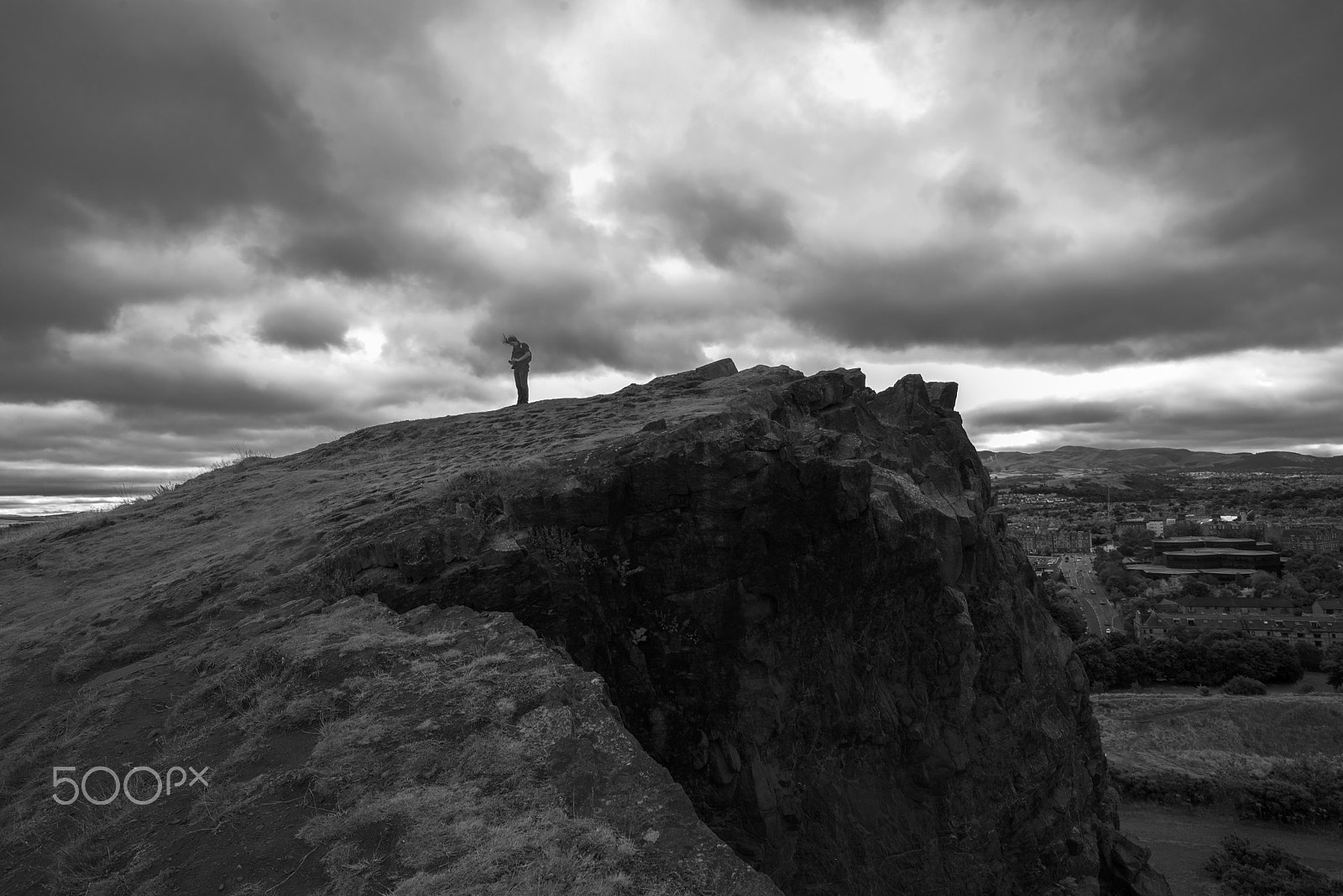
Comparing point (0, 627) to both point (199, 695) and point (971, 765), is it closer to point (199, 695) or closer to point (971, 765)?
point (199, 695)

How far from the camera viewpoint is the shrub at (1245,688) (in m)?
50.4

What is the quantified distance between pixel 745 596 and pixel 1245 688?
56314mm

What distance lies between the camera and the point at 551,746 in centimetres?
650

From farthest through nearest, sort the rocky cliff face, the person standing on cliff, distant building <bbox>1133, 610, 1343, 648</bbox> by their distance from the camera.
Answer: distant building <bbox>1133, 610, 1343, 648</bbox>, the person standing on cliff, the rocky cliff face

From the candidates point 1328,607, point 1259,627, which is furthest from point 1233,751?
point 1328,607

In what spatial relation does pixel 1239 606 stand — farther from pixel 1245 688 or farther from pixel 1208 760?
pixel 1208 760

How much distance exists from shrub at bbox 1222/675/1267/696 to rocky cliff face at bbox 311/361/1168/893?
44172 millimetres

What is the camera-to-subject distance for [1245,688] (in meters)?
50.5

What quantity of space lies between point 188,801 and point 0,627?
9104mm

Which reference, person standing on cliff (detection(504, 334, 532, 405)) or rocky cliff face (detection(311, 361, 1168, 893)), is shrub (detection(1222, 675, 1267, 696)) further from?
Result: person standing on cliff (detection(504, 334, 532, 405))

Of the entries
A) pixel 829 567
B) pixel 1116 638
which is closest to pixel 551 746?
pixel 829 567

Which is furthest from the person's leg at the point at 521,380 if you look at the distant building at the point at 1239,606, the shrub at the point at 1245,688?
the distant building at the point at 1239,606

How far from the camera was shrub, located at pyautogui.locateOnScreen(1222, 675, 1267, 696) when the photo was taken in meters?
50.4

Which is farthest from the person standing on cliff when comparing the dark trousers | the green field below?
the green field below
